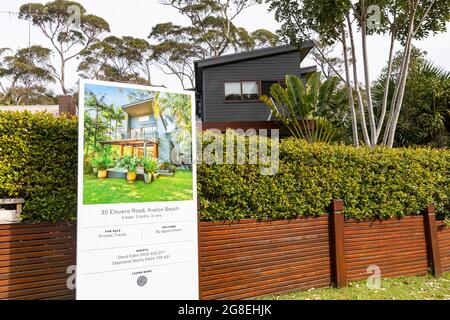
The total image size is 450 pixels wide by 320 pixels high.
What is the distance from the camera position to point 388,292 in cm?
622

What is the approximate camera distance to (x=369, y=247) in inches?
270

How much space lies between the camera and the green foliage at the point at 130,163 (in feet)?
14.2

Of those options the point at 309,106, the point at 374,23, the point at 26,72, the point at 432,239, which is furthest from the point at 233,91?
Result: the point at 26,72

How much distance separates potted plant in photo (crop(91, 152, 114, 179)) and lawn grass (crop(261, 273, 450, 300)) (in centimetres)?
344

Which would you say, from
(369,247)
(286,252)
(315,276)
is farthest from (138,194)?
(369,247)

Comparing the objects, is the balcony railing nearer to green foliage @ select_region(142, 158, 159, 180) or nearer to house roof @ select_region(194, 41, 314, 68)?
green foliage @ select_region(142, 158, 159, 180)

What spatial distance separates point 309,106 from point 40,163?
34.1 feet

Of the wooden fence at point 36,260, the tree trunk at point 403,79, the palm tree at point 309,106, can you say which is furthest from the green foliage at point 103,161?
Answer: the palm tree at point 309,106

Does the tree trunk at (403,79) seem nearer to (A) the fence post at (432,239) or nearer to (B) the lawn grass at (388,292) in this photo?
(A) the fence post at (432,239)

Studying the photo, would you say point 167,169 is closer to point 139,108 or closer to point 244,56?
point 139,108

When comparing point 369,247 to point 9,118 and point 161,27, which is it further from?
point 161,27

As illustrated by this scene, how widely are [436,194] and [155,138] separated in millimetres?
6624

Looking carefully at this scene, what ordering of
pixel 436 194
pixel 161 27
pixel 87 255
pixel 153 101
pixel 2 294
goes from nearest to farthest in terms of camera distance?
pixel 87 255 < pixel 2 294 < pixel 153 101 < pixel 436 194 < pixel 161 27

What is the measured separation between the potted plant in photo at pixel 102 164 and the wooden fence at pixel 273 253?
3.83 ft
